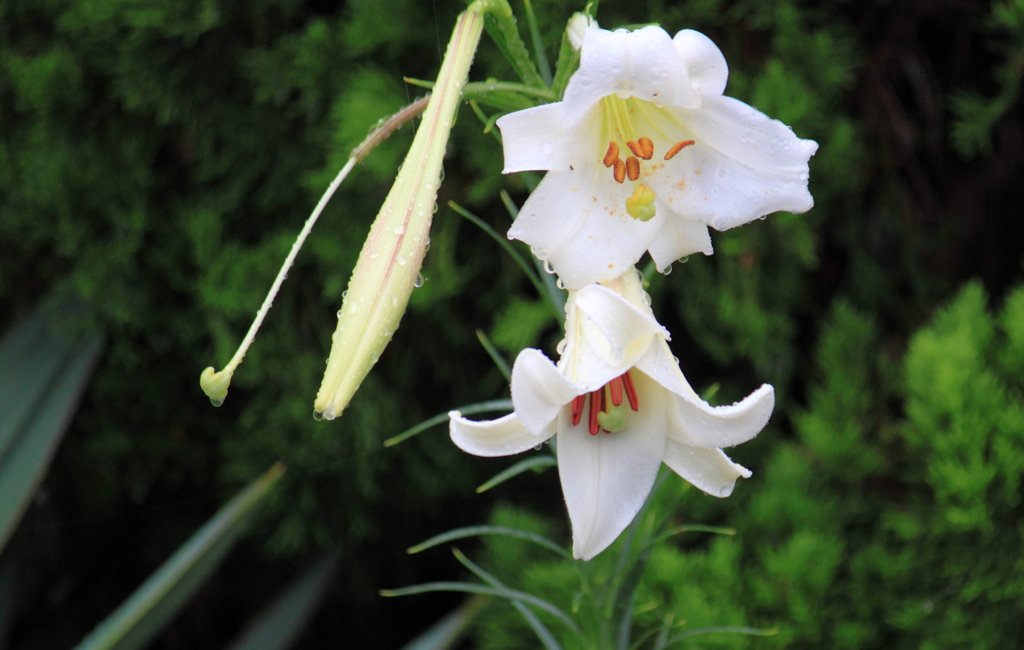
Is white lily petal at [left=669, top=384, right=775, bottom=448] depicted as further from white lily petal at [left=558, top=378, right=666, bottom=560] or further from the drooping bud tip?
the drooping bud tip

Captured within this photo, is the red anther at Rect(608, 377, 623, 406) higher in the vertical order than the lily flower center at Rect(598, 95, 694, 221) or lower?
lower

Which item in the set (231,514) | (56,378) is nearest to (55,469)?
(56,378)

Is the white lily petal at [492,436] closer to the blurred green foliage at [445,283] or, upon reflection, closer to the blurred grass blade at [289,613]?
the blurred green foliage at [445,283]

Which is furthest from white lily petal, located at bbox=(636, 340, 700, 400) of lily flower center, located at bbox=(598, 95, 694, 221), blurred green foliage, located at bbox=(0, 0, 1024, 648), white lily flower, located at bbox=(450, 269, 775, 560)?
blurred green foliage, located at bbox=(0, 0, 1024, 648)

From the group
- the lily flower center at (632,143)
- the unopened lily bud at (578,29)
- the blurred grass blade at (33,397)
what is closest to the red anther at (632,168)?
the lily flower center at (632,143)

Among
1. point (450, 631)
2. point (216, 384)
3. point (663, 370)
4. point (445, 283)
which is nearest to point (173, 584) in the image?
point (450, 631)

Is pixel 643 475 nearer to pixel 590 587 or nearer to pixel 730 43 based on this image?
pixel 590 587
